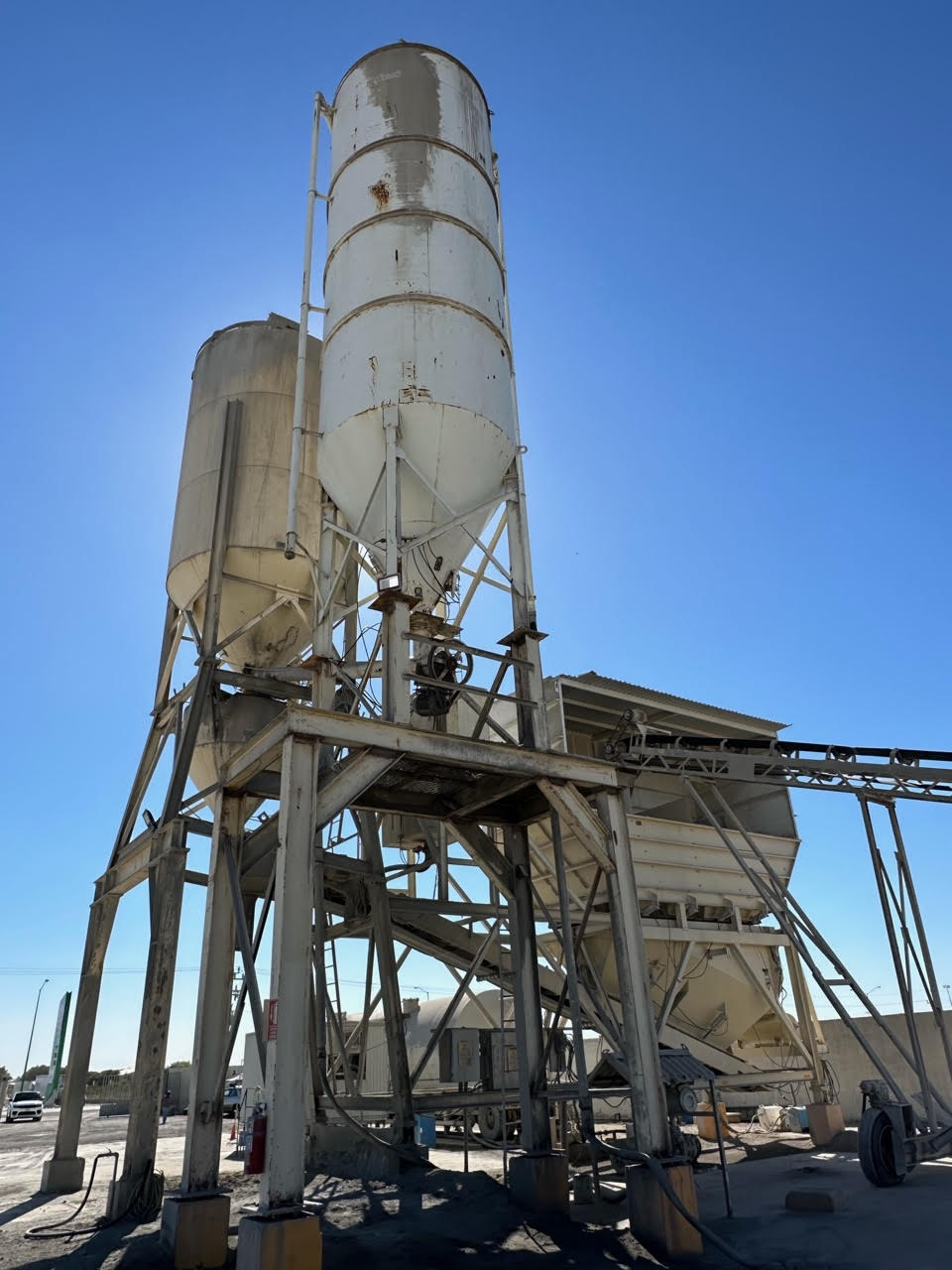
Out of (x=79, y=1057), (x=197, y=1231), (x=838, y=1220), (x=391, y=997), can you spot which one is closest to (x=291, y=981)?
(x=197, y=1231)

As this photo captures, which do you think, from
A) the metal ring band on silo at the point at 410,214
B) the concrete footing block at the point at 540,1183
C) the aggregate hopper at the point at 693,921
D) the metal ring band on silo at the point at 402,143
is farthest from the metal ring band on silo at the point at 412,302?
the concrete footing block at the point at 540,1183

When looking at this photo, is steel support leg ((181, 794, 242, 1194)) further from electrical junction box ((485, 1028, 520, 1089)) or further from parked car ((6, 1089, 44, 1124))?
parked car ((6, 1089, 44, 1124))

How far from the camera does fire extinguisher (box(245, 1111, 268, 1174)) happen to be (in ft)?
21.2

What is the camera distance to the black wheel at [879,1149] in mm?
11086

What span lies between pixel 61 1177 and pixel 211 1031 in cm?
671

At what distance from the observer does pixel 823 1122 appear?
16.8 m

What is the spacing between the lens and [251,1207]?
1021 cm

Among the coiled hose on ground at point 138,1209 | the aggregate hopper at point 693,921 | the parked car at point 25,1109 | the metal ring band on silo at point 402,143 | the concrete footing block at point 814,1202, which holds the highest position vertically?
the metal ring band on silo at point 402,143

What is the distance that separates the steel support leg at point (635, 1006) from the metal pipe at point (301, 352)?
498cm

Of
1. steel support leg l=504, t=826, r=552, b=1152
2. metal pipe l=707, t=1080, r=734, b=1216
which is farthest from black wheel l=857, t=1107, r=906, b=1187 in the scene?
steel support leg l=504, t=826, r=552, b=1152

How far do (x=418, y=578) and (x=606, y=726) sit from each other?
1005 centimetres

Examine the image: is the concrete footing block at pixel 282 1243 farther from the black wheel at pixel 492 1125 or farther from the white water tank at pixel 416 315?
the black wheel at pixel 492 1125

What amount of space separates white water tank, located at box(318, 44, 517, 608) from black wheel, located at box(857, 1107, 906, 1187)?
8.69m

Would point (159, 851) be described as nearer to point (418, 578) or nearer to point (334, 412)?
point (418, 578)
